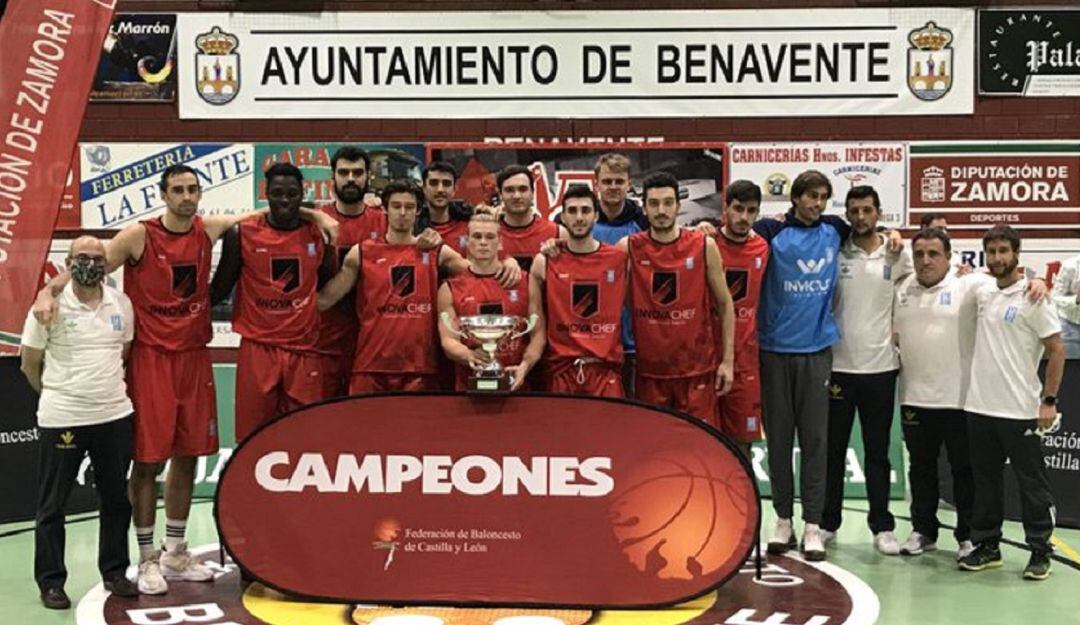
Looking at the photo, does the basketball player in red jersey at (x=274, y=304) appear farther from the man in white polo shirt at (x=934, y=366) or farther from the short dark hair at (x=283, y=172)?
the man in white polo shirt at (x=934, y=366)

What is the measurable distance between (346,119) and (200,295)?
364 centimetres

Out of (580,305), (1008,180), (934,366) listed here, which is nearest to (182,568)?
(580,305)

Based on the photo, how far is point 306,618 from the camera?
4656 millimetres

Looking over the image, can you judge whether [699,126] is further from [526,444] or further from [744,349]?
[526,444]

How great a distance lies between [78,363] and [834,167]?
5951mm

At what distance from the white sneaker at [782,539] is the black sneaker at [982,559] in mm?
890

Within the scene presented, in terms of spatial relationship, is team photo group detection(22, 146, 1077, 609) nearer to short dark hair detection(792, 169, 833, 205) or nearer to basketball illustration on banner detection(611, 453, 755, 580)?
short dark hair detection(792, 169, 833, 205)

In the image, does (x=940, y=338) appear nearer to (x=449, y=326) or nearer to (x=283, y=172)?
(x=449, y=326)

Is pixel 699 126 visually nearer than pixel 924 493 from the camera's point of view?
No

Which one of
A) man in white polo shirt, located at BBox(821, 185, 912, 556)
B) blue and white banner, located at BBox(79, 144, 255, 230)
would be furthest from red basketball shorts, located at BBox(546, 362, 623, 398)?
blue and white banner, located at BBox(79, 144, 255, 230)

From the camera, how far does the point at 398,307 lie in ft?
16.9

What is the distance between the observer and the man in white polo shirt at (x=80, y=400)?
4.78 metres

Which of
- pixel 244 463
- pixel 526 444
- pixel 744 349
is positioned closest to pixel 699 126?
pixel 744 349

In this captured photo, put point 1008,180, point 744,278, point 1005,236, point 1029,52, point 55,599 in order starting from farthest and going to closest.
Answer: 1. point 1008,180
2. point 1029,52
3. point 744,278
4. point 1005,236
5. point 55,599
